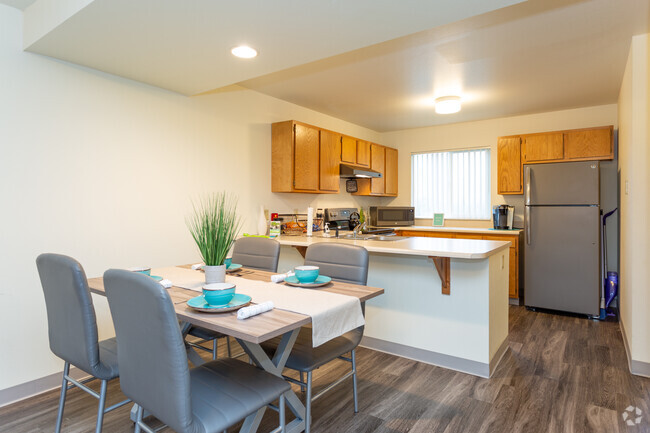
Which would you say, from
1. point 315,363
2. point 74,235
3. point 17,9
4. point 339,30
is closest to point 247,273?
point 315,363

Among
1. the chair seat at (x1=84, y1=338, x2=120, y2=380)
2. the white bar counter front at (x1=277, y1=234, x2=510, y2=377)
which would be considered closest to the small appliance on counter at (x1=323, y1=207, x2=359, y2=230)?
the white bar counter front at (x1=277, y1=234, x2=510, y2=377)

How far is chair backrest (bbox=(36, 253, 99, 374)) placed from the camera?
1.53m

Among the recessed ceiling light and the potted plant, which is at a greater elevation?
the recessed ceiling light

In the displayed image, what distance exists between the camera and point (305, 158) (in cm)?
404

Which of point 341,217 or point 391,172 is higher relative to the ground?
point 391,172

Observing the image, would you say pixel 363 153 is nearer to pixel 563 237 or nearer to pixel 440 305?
pixel 563 237

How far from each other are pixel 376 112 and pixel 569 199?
2.40 metres

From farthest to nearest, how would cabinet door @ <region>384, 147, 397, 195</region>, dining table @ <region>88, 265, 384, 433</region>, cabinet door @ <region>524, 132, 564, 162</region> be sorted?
1. cabinet door @ <region>384, 147, 397, 195</region>
2. cabinet door @ <region>524, 132, 564, 162</region>
3. dining table @ <region>88, 265, 384, 433</region>

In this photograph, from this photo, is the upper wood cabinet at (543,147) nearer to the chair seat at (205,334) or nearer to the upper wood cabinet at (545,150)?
the upper wood cabinet at (545,150)

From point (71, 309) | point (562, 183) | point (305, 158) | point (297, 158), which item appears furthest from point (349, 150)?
point (71, 309)

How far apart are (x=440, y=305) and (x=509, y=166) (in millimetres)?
2783

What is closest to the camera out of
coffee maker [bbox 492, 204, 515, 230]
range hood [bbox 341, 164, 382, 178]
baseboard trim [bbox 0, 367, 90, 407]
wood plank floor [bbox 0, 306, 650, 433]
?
wood plank floor [bbox 0, 306, 650, 433]

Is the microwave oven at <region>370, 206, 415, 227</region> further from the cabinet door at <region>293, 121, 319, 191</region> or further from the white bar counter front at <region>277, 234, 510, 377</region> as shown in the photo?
the white bar counter front at <region>277, 234, 510, 377</region>

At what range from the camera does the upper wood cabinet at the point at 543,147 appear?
438 centimetres
